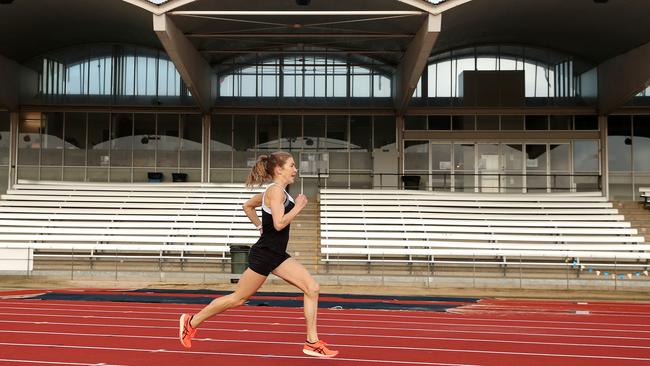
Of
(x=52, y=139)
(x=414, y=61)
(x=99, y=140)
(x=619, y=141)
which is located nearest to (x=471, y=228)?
(x=414, y=61)

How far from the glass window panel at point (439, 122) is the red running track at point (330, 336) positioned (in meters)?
15.6

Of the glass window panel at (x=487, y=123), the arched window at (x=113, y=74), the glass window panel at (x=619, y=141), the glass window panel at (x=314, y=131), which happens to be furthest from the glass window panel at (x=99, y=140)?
the glass window panel at (x=619, y=141)

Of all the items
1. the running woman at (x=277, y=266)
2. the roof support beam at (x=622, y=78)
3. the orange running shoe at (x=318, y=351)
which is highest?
the roof support beam at (x=622, y=78)

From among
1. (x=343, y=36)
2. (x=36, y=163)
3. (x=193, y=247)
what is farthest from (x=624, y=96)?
(x=36, y=163)

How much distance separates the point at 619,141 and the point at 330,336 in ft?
72.4

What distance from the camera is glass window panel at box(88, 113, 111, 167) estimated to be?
26.7 metres

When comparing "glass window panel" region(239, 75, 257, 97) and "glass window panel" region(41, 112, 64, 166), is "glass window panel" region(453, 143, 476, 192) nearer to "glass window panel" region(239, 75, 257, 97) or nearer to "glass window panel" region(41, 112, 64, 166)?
"glass window panel" region(239, 75, 257, 97)

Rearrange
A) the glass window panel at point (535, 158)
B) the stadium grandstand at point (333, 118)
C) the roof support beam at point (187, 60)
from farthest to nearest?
the glass window panel at point (535, 158), the stadium grandstand at point (333, 118), the roof support beam at point (187, 60)

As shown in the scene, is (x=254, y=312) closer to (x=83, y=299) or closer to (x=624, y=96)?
(x=83, y=299)

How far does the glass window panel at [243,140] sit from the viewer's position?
87.6 feet

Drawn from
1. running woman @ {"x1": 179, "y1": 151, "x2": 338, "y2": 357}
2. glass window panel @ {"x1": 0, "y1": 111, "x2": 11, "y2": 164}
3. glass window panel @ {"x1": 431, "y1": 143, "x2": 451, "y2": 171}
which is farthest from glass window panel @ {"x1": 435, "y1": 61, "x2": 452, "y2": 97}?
running woman @ {"x1": 179, "y1": 151, "x2": 338, "y2": 357}

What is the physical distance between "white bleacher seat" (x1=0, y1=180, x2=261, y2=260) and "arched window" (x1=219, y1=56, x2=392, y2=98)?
4614 millimetres

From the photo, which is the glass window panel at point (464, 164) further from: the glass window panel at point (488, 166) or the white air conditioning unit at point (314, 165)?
the white air conditioning unit at point (314, 165)

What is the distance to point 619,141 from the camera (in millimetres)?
26500
